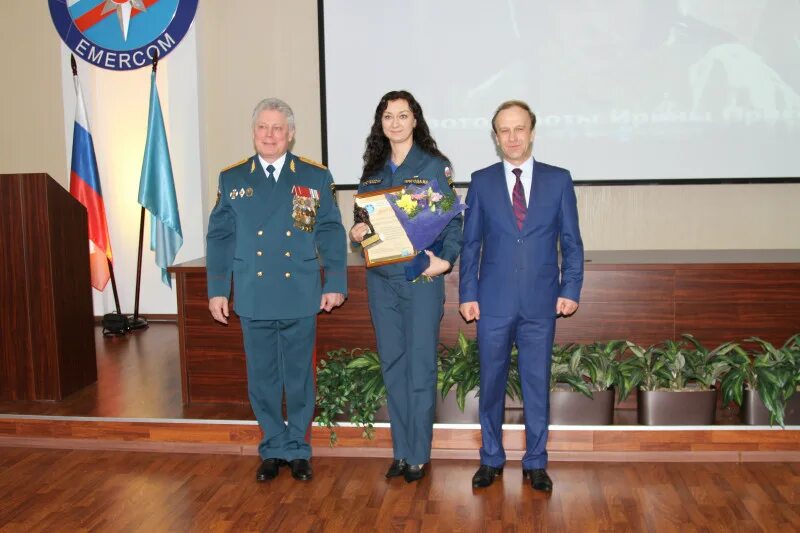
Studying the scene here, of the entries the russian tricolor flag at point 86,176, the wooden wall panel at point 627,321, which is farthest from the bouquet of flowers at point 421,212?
the russian tricolor flag at point 86,176

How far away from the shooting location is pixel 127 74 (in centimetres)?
601

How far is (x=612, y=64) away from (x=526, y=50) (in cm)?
58

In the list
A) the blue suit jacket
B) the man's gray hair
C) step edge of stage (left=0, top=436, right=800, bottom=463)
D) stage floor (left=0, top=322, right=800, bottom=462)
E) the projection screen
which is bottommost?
step edge of stage (left=0, top=436, right=800, bottom=463)

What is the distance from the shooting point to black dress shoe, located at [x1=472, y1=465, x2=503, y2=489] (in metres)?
3.01

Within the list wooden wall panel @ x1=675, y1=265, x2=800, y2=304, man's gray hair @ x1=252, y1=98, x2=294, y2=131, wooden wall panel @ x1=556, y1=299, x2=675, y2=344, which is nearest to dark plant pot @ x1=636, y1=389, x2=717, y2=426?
wooden wall panel @ x1=556, y1=299, x2=675, y2=344

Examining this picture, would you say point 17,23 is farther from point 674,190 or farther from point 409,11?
point 674,190

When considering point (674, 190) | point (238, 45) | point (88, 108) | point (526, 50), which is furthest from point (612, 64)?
point (88, 108)

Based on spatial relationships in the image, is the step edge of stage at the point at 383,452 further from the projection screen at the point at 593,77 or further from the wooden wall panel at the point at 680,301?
the projection screen at the point at 593,77

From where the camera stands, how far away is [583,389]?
3.36 m

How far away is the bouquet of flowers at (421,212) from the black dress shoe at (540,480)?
0.88m

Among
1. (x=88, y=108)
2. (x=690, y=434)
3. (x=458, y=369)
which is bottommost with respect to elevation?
(x=690, y=434)

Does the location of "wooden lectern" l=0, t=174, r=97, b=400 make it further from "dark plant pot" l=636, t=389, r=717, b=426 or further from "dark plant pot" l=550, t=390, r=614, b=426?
"dark plant pot" l=636, t=389, r=717, b=426

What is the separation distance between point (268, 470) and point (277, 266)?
816mm

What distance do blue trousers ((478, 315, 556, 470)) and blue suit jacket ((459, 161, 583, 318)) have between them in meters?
0.06
